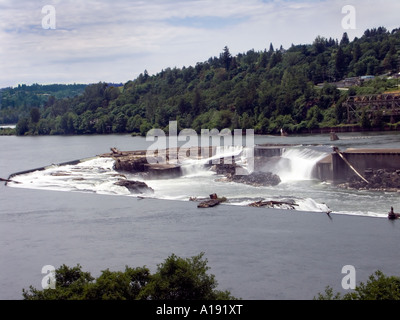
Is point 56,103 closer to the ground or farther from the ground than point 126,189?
farther from the ground

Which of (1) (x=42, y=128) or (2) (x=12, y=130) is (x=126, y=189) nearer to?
(1) (x=42, y=128)

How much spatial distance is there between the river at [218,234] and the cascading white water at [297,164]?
159 cm

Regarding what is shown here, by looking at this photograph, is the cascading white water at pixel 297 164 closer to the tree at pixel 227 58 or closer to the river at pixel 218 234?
the river at pixel 218 234

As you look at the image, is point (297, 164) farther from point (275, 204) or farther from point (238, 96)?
point (238, 96)

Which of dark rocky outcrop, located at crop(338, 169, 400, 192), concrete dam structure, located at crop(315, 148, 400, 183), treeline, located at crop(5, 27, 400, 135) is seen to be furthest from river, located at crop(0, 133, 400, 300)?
treeline, located at crop(5, 27, 400, 135)

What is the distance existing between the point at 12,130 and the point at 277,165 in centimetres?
6381

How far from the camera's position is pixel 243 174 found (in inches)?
1101

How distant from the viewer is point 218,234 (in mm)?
17328

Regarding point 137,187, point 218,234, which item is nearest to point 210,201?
point 218,234

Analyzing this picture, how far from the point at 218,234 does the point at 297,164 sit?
12.5m

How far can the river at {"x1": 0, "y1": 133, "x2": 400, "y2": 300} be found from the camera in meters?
14.0

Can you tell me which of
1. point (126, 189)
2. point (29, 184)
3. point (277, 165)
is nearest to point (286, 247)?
point (126, 189)

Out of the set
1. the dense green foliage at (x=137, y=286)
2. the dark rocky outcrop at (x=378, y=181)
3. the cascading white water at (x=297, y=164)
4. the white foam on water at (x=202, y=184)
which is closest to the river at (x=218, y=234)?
the white foam on water at (x=202, y=184)

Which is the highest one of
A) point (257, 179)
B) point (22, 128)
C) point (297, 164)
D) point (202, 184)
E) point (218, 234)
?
point (22, 128)
